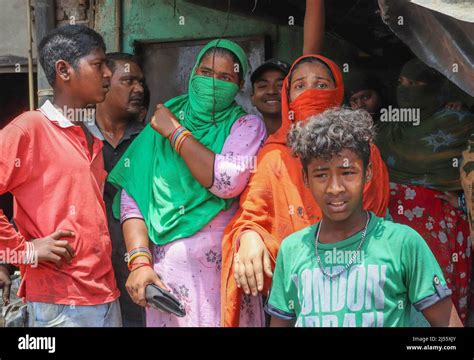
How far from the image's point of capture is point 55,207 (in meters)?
3.67

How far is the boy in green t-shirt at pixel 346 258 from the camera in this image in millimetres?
3010

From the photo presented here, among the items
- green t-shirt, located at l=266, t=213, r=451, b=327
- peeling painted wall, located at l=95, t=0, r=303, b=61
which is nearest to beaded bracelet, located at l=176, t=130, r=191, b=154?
green t-shirt, located at l=266, t=213, r=451, b=327

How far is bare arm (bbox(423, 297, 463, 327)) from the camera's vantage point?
2.99m

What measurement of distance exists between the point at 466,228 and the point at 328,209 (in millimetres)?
1212

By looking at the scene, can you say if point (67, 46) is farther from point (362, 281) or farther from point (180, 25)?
point (362, 281)

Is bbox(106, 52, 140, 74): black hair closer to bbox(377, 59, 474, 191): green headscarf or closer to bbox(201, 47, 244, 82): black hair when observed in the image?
bbox(201, 47, 244, 82): black hair

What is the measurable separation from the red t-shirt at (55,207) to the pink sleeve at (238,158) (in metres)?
0.64

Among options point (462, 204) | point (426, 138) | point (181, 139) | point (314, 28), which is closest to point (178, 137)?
point (181, 139)

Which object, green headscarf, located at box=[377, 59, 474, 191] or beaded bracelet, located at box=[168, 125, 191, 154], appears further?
green headscarf, located at box=[377, 59, 474, 191]

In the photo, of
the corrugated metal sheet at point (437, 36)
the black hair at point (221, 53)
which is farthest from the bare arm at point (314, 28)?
the corrugated metal sheet at point (437, 36)

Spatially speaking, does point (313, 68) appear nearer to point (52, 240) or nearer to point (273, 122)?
point (273, 122)

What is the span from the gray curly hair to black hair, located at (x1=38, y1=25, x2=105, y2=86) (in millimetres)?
1254

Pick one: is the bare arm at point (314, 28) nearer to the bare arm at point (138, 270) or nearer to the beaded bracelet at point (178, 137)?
the beaded bracelet at point (178, 137)
